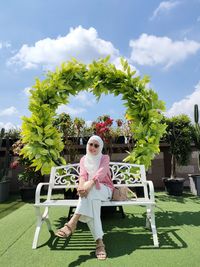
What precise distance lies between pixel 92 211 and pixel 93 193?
20 centimetres

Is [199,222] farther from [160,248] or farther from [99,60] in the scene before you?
[99,60]

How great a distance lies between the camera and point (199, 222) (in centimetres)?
395

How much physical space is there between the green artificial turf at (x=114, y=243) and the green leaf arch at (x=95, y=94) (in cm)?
91

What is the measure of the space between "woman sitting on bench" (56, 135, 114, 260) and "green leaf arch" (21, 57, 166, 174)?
2.62 ft

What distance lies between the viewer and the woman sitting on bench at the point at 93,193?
2.83m

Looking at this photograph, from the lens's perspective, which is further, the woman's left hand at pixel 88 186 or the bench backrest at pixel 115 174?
the bench backrest at pixel 115 174

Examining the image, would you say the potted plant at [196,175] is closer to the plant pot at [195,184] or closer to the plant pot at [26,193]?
the plant pot at [195,184]

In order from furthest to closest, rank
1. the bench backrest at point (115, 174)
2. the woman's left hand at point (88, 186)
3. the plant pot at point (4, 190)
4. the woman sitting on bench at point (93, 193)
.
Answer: the plant pot at point (4, 190) → the bench backrest at point (115, 174) → the woman's left hand at point (88, 186) → the woman sitting on bench at point (93, 193)

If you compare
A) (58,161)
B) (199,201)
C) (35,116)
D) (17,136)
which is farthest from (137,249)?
(17,136)

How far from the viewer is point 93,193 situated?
9.95ft

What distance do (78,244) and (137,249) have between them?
677mm

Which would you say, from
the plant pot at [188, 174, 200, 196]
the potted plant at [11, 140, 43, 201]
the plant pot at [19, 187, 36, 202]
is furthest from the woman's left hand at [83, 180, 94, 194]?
the plant pot at [188, 174, 200, 196]

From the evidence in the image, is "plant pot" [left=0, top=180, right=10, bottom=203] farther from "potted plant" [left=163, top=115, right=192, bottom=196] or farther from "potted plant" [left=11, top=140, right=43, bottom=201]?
"potted plant" [left=163, top=115, right=192, bottom=196]

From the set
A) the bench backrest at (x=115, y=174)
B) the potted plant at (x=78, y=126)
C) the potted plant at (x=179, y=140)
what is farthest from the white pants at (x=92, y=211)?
the potted plant at (x=78, y=126)
